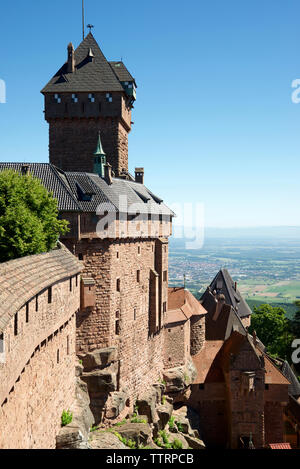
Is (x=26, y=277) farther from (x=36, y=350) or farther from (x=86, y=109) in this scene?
(x=86, y=109)

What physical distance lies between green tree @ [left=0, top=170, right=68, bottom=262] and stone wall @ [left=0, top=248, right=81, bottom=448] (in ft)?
3.12

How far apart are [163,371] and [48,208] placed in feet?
55.3

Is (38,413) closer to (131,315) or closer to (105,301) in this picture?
(105,301)

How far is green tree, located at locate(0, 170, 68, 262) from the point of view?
15484 mm

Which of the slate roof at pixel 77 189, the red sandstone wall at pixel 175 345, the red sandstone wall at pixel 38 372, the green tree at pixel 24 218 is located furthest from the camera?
the red sandstone wall at pixel 175 345

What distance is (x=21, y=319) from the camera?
1059cm

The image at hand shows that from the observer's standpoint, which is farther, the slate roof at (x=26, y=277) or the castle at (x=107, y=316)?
the castle at (x=107, y=316)

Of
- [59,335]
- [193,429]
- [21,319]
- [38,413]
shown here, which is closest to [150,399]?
[193,429]

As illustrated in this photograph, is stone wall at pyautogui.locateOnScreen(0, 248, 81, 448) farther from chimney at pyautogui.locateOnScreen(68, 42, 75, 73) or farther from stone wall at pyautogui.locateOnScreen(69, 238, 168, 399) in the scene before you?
chimney at pyautogui.locateOnScreen(68, 42, 75, 73)

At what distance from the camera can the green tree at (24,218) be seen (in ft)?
50.8

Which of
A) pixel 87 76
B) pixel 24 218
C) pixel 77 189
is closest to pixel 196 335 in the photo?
pixel 77 189

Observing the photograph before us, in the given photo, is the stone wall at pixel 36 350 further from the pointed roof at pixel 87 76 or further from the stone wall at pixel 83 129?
the pointed roof at pixel 87 76

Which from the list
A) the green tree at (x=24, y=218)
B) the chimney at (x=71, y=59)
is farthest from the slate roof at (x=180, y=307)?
the chimney at (x=71, y=59)

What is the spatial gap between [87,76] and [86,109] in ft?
7.39
